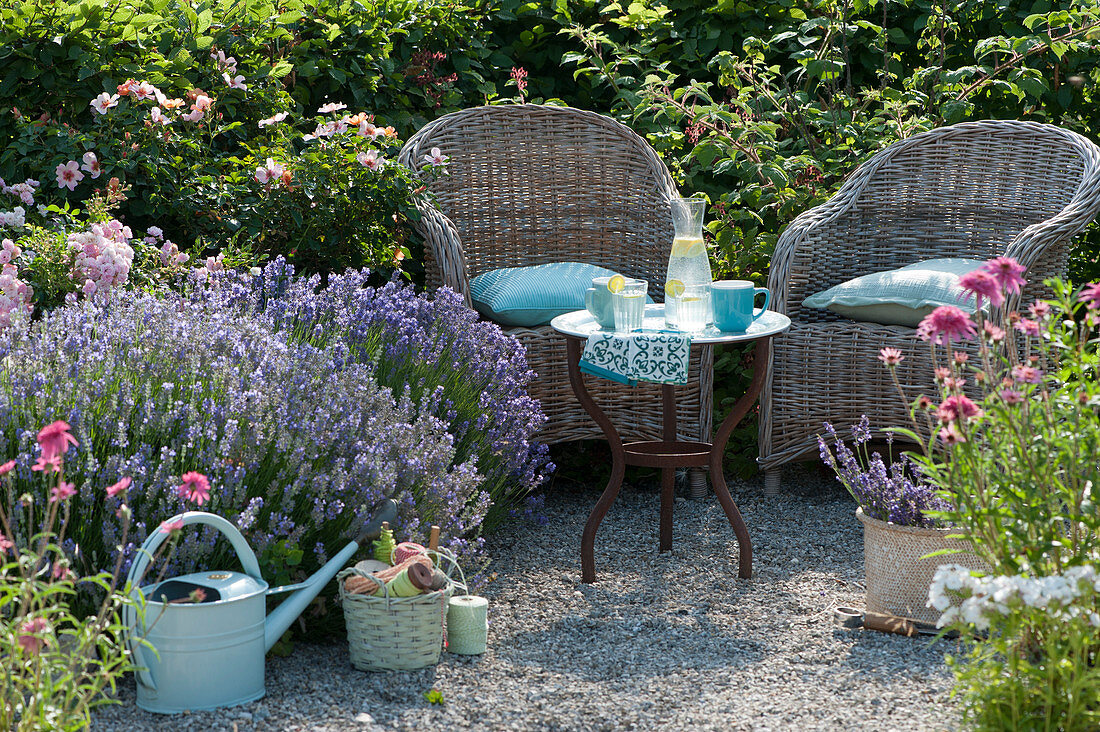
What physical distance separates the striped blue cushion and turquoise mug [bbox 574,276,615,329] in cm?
50

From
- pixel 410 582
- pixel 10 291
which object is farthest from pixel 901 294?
pixel 10 291

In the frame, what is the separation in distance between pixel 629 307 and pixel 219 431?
1028mm

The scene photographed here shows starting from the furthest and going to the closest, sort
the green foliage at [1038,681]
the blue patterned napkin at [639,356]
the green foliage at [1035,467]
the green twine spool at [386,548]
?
the blue patterned napkin at [639,356]
the green twine spool at [386,548]
the green foliage at [1035,467]
the green foliage at [1038,681]

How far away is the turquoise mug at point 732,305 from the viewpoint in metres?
2.71

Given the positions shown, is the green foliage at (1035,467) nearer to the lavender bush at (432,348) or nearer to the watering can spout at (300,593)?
Answer: the watering can spout at (300,593)

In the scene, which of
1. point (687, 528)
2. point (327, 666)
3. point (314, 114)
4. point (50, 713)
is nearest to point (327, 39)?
point (314, 114)

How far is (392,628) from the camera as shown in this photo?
85.7 inches

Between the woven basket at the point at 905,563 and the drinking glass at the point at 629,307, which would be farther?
the drinking glass at the point at 629,307

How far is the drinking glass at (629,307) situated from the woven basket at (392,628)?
84 centimetres

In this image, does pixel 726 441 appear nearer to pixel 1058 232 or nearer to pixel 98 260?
pixel 1058 232

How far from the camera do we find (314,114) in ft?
14.0

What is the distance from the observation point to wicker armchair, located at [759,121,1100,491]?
3365 mm

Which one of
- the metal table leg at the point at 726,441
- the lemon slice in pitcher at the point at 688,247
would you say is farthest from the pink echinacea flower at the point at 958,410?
the lemon slice in pitcher at the point at 688,247

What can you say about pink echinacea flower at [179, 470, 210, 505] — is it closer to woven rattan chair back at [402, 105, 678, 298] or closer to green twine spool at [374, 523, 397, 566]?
green twine spool at [374, 523, 397, 566]
